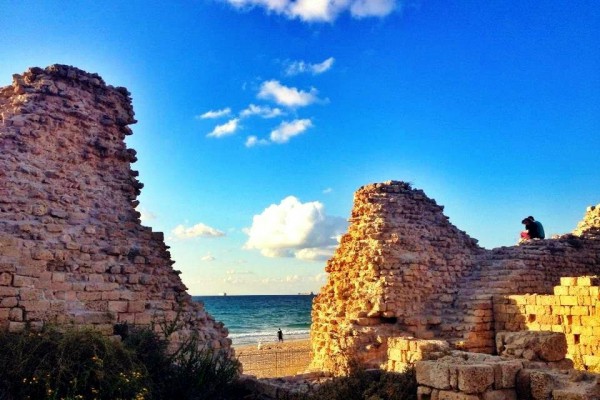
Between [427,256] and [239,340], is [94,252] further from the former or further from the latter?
[239,340]

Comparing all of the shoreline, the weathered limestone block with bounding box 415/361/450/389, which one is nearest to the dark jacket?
the weathered limestone block with bounding box 415/361/450/389

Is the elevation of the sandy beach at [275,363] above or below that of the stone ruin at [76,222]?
below

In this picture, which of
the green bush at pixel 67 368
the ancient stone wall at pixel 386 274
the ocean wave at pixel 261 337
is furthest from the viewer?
the ocean wave at pixel 261 337

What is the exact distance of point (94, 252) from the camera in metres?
9.19

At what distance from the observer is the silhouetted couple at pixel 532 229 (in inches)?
710

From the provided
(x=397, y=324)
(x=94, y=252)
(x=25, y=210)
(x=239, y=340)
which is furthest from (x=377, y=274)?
(x=239, y=340)

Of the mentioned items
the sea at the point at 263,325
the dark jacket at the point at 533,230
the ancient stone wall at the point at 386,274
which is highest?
the dark jacket at the point at 533,230

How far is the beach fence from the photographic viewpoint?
1842 centimetres

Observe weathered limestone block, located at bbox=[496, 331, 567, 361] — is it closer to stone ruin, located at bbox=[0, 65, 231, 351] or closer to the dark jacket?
stone ruin, located at bbox=[0, 65, 231, 351]

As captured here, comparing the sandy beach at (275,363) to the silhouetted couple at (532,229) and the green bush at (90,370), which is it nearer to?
the silhouetted couple at (532,229)

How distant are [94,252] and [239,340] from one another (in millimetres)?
31453

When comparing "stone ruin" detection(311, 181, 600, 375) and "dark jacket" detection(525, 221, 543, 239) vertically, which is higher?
"dark jacket" detection(525, 221, 543, 239)

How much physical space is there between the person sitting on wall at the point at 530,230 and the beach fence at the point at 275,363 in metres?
8.75

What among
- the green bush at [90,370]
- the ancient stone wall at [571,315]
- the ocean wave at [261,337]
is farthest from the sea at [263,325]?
the green bush at [90,370]
